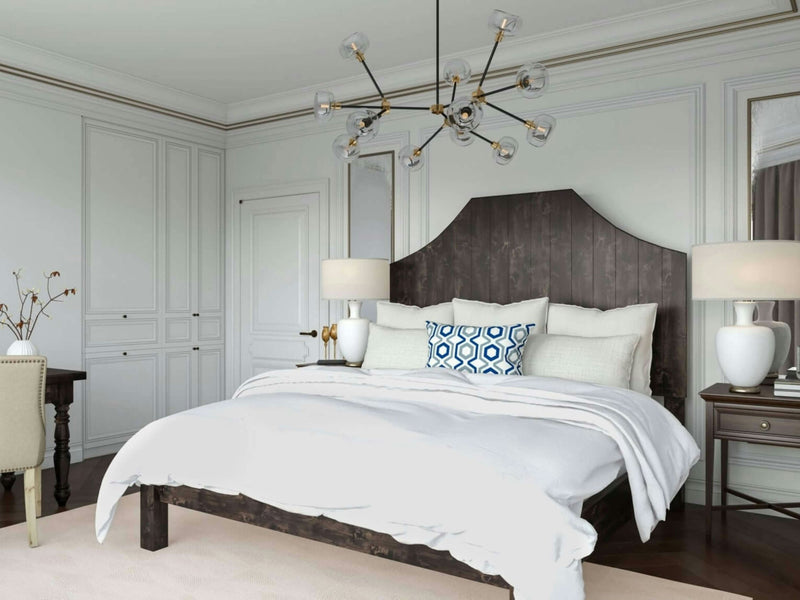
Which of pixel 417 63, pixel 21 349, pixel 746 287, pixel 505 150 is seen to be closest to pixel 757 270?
pixel 746 287

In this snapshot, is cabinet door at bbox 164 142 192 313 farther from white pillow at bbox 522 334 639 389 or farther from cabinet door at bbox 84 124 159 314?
white pillow at bbox 522 334 639 389

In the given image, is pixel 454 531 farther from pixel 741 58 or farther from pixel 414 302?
pixel 741 58

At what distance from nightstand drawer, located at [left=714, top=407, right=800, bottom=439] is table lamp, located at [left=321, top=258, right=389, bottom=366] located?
2283mm

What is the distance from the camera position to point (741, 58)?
3912 mm

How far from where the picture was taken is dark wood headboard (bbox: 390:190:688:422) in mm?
4008

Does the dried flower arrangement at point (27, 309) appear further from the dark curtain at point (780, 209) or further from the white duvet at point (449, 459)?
the dark curtain at point (780, 209)

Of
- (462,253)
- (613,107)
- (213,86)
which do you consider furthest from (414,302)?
(213,86)

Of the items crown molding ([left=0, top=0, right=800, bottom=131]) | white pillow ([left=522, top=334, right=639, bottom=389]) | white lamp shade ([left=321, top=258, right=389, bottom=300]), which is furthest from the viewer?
white lamp shade ([left=321, top=258, right=389, bottom=300])

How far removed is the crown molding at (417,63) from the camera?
3.84 m

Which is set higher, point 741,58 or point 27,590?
point 741,58

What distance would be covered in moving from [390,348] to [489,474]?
1.99 meters

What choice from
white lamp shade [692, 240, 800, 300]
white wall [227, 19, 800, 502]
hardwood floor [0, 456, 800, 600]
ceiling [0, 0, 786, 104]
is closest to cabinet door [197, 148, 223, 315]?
ceiling [0, 0, 786, 104]

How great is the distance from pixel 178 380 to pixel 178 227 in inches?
49.6

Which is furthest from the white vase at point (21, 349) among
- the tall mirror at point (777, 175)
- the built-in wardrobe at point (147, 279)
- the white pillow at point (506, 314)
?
the tall mirror at point (777, 175)
